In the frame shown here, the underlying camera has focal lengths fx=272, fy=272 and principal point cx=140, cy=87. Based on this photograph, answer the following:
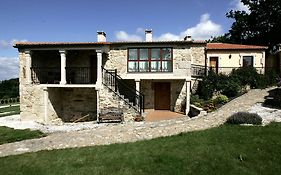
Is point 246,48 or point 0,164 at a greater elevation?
point 246,48

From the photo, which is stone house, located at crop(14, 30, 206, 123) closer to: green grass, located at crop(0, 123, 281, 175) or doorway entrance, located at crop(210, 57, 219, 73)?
doorway entrance, located at crop(210, 57, 219, 73)

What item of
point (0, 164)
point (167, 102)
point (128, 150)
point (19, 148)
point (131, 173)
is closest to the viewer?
point (131, 173)

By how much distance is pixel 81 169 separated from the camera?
7.62m

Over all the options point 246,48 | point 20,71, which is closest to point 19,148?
point 20,71

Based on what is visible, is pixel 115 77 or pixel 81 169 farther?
pixel 115 77

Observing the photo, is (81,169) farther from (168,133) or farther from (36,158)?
(168,133)

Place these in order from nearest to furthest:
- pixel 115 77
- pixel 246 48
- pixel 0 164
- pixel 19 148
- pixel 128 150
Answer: pixel 0 164
pixel 128 150
pixel 19 148
pixel 115 77
pixel 246 48

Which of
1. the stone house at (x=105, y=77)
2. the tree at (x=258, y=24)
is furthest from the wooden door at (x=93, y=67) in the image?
the tree at (x=258, y=24)

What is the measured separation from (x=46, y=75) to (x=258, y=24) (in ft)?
85.7

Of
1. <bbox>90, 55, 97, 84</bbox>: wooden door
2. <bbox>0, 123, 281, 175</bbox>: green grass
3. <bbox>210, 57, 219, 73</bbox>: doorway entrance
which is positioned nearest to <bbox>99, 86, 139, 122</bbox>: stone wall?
<bbox>90, 55, 97, 84</bbox>: wooden door

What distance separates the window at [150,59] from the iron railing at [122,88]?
148 cm

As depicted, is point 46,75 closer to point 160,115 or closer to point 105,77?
point 105,77

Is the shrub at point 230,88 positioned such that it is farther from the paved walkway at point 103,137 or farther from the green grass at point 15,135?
the green grass at point 15,135

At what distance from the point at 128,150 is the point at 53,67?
1420 centimetres
